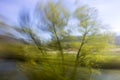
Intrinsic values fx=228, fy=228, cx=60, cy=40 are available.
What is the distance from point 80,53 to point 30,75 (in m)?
1.77

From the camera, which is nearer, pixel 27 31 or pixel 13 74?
pixel 27 31

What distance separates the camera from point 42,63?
727cm

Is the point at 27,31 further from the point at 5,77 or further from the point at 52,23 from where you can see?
the point at 5,77

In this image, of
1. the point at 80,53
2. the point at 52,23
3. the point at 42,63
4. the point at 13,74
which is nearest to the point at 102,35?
the point at 80,53

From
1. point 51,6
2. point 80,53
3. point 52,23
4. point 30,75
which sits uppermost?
point 51,6

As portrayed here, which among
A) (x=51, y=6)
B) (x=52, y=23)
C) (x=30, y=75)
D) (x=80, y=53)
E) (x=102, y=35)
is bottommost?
(x=30, y=75)

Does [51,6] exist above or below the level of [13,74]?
above

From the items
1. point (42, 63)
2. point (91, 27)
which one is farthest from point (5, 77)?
point (91, 27)

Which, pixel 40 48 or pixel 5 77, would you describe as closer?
pixel 40 48

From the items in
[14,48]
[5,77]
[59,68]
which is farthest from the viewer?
[5,77]

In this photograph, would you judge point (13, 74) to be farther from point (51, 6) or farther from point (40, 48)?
point (51, 6)

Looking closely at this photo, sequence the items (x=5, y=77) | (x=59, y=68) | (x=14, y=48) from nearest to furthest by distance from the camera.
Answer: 1. (x=59, y=68)
2. (x=14, y=48)
3. (x=5, y=77)

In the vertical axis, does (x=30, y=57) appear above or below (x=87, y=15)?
below

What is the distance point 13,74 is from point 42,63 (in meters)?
2.48
